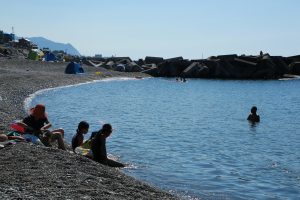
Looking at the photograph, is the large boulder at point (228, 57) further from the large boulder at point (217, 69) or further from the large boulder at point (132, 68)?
the large boulder at point (132, 68)

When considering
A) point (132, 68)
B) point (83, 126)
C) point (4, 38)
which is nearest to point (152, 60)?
point (132, 68)

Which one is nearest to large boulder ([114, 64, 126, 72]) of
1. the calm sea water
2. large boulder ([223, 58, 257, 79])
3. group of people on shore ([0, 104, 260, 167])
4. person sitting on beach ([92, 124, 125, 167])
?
large boulder ([223, 58, 257, 79])

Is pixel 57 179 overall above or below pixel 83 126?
below

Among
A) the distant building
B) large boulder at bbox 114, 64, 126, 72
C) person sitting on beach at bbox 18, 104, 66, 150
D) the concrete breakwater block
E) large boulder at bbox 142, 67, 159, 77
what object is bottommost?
person sitting on beach at bbox 18, 104, 66, 150

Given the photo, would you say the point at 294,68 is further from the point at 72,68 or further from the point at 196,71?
the point at 72,68

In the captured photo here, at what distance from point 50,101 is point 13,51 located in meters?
61.1

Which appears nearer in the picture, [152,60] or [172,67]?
[172,67]

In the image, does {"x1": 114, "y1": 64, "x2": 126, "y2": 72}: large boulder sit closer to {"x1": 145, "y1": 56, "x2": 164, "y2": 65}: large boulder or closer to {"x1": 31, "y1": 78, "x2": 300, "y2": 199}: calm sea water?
{"x1": 145, "y1": 56, "x2": 164, "y2": 65}: large boulder

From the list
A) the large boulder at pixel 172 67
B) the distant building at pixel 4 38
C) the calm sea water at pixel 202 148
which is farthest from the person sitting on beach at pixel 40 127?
the distant building at pixel 4 38

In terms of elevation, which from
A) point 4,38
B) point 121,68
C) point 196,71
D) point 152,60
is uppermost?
point 4,38

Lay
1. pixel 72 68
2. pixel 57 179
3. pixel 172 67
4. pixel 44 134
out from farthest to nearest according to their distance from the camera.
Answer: pixel 172 67 → pixel 72 68 → pixel 44 134 → pixel 57 179

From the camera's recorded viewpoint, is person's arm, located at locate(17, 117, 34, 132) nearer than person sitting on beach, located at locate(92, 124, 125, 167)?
No

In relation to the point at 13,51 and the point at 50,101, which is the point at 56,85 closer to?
the point at 50,101

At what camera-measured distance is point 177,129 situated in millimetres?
27609
